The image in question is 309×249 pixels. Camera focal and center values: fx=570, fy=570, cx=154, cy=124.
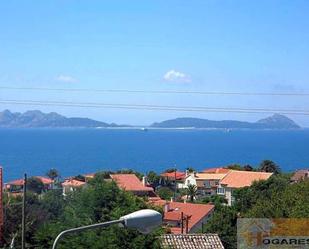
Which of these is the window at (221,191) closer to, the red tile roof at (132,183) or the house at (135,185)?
the house at (135,185)

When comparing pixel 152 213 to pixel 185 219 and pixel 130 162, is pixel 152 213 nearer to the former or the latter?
pixel 185 219

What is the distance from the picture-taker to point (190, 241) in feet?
74.3

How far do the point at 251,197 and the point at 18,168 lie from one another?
7895cm

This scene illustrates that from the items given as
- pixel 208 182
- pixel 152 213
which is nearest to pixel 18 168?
pixel 208 182

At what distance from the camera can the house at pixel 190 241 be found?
2177cm

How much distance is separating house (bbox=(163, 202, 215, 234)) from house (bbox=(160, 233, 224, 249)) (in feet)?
52.4

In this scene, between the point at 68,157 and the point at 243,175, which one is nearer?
the point at 243,175

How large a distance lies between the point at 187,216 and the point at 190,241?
1957cm

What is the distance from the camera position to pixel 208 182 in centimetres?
8138

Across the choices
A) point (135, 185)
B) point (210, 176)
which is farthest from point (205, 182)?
point (135, 185)

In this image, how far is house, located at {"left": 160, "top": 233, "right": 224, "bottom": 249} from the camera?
21.8 meters

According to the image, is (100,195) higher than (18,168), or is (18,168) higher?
(100,195)

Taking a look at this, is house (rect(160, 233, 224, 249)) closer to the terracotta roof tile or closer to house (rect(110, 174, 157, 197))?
house (rect(110, 174, 157, 197))

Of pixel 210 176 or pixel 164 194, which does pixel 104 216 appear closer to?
pixel 164 194
